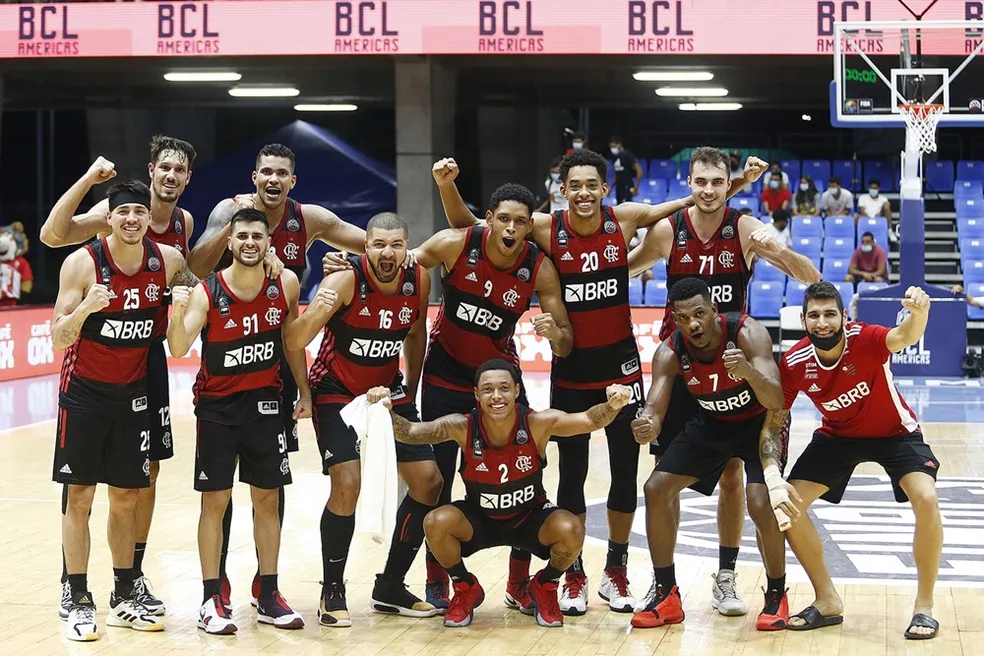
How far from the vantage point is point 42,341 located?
17922mm

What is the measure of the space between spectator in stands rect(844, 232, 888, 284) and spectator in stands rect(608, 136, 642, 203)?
11.8ft

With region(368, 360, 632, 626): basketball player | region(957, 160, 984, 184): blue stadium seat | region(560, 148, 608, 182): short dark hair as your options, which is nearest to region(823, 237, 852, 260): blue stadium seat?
region(957, 160, 984, 184): blue stadium seat

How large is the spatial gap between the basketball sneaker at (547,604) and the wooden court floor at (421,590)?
0.07 meters

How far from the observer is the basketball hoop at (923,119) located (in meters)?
14.9

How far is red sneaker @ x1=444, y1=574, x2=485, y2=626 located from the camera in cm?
624

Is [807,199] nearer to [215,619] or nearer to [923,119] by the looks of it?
[923,119]

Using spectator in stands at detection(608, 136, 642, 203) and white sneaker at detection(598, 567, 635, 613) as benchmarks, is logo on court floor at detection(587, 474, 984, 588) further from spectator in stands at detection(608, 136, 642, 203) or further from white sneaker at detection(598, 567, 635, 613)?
spectator in stands at detection(608, 136, 642, 203)

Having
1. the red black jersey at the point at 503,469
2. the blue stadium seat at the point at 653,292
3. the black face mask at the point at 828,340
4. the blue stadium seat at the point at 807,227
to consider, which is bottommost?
the red black jersey at the point at 503,469

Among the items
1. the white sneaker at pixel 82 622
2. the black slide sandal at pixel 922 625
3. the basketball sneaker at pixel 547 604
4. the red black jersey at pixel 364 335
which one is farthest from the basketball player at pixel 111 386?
the black slide sandal at pixel 922 625

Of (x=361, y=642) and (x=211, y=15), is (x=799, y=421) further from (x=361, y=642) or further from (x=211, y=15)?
(x=211, y=15)

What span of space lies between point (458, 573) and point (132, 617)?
1.59 meters

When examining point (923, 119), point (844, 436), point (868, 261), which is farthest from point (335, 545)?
point (868, 261)

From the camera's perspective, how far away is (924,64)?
17.5 metres

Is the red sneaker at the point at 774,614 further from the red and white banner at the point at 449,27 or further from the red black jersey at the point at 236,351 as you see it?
the red and white banner at the point at 449,27
